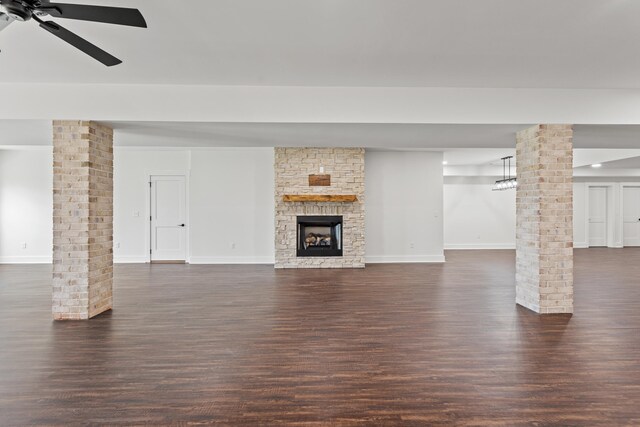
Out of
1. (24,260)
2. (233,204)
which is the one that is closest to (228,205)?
(233,204)

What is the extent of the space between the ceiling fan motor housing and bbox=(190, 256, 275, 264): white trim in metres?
6.76

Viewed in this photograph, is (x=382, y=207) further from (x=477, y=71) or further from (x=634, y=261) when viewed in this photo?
(x=634, y=261)

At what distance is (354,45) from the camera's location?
122 inches

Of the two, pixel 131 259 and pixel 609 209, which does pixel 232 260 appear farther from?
pixel 609 209

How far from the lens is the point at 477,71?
3709 mm

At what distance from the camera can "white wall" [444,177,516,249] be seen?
1167cm

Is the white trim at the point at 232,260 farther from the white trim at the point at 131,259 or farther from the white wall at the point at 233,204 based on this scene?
the white trim at the point at 131,259

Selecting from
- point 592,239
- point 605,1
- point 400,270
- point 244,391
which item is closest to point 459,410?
point 244,391

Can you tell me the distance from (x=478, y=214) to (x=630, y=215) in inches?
213

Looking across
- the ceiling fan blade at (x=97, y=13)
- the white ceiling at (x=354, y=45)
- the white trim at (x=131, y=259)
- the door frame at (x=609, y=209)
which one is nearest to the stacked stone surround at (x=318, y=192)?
the white trim at (x=131, y=259)

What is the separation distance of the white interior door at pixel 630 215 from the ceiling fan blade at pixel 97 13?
1526cm

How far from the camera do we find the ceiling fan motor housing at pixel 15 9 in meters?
1.83

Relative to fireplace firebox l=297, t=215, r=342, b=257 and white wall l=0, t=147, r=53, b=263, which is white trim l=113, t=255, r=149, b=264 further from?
fireplace firebox l=297, t=215, r=342, b=257

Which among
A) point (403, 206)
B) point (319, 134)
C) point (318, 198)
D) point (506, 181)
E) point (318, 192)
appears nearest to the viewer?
point (319, 134)
